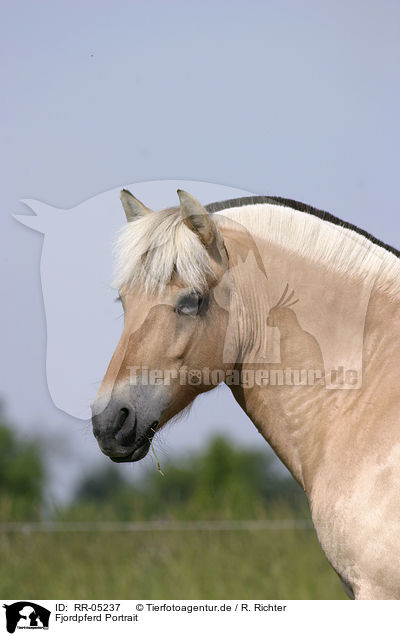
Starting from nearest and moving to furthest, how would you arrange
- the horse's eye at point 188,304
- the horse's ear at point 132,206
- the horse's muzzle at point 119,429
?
the horse's muzzle at point 119,429
the horse's eye at point 188,304
the horse's ear at point 132,206

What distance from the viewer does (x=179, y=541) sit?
21.2 ft

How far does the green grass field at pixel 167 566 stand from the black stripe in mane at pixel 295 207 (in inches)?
166

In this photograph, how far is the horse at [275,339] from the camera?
8.27ft

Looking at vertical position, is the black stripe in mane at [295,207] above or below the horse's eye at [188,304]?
above

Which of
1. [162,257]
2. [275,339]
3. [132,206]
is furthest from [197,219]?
[275,339]

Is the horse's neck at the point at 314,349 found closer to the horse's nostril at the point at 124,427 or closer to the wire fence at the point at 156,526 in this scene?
the horse's nostril at the point at 124,427

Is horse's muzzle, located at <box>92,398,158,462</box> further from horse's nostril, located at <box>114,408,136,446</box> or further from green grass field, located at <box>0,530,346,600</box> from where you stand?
green grass field, located at <box>0,530,346,600</box>

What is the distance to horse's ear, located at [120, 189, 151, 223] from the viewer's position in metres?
2.98

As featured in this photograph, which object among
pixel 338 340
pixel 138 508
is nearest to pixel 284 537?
pixel 138 508

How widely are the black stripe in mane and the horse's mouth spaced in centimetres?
111

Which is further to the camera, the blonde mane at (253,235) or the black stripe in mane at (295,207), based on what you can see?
the black stripe in mane at (295,207)

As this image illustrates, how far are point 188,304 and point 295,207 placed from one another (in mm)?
741

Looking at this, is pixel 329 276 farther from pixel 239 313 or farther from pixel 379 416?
pixel 379 416
